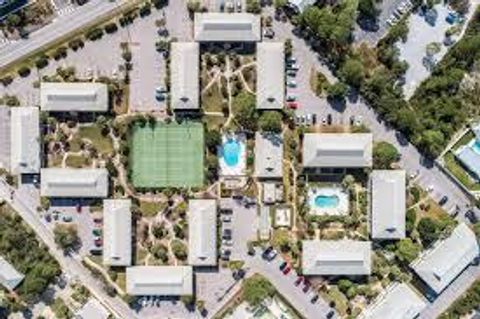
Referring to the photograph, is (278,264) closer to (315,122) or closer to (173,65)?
(315,122)

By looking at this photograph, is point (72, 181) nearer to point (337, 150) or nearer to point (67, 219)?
point (67, 219)

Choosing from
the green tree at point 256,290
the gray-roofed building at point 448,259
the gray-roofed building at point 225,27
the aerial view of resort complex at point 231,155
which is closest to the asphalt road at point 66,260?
the aerial view of resort complex at point 231,155

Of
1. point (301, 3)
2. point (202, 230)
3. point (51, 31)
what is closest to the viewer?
point (202, 230)

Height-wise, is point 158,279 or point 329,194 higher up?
point 329,194

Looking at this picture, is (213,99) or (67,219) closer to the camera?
(213,99)

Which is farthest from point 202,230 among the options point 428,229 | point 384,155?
point 428,229

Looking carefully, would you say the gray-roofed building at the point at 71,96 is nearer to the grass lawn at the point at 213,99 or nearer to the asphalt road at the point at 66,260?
the asphalt road at the point at 66,260

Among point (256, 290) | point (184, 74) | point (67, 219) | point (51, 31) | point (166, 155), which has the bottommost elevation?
point (256, 290)
